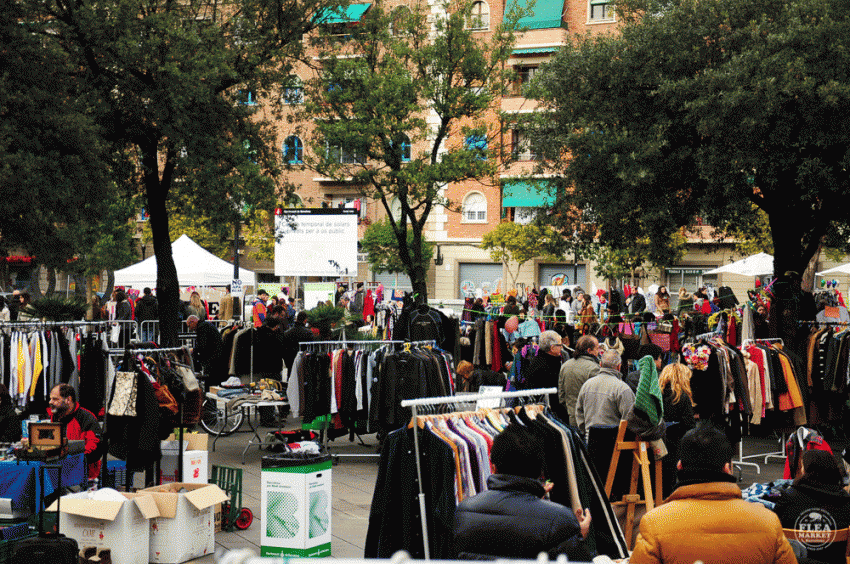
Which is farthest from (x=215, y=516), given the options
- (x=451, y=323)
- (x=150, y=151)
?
(x=150, y=151)

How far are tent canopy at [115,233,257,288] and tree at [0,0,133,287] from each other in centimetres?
900

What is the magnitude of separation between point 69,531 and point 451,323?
947cm

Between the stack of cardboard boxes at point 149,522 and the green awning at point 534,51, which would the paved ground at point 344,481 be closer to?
the stack of cardboard boxes at point 149,522

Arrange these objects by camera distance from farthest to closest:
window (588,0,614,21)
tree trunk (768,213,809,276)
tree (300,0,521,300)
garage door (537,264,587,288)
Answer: garage door (537,264,587,288)
window (588,0,614,21)
tree (300,0,521,300)
tree trunk (768,213,809,276)

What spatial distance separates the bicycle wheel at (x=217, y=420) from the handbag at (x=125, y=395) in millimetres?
4752

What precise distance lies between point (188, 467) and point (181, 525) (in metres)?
1.25

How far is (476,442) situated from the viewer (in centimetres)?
571

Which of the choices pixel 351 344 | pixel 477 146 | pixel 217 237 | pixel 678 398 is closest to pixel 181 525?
pixel 678 398

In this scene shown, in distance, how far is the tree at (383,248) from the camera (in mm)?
42469

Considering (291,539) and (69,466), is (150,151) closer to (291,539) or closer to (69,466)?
(69,466)

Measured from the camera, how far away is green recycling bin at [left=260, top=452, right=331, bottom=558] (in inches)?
285

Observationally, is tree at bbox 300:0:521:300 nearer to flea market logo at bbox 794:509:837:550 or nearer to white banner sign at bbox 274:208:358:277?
white banner sign at bbox 274:208:358:277

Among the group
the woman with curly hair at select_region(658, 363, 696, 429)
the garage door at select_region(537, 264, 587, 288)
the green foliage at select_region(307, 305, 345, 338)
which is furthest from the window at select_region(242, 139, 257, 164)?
the garage door at select_region(537, 264, 587, 288)

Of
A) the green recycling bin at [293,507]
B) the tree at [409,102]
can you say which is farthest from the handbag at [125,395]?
the tree at [409,102]
